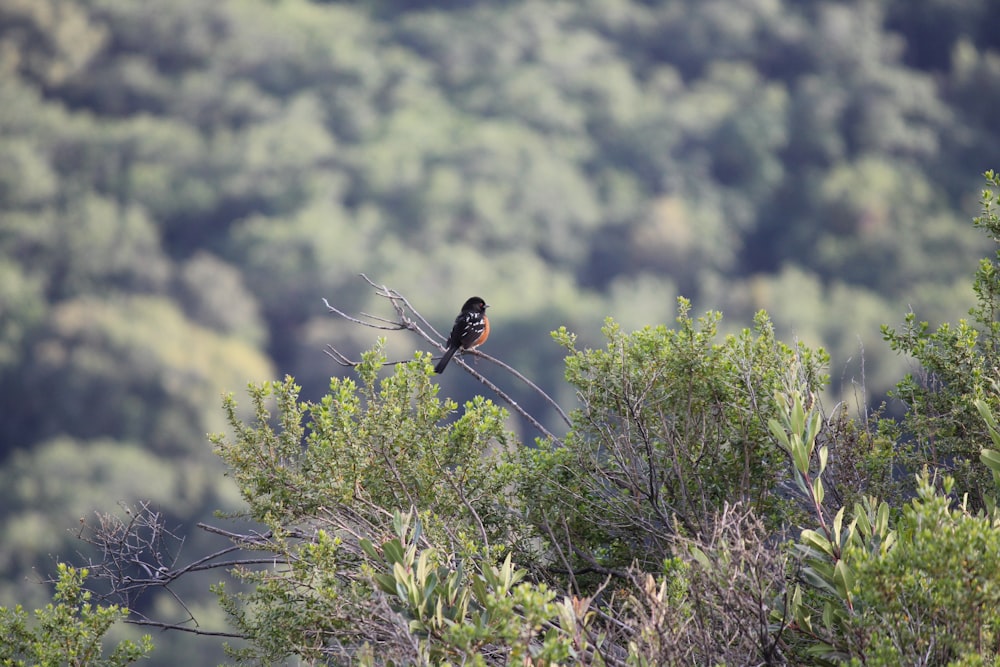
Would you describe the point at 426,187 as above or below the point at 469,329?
above

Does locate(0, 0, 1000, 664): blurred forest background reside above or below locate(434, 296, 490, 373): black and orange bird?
above

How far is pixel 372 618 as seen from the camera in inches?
167

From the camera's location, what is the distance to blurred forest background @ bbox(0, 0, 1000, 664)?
2149 inches

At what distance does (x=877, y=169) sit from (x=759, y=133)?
9207 millimetres

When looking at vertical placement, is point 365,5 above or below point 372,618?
above

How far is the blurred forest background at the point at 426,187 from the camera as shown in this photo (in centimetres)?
5459

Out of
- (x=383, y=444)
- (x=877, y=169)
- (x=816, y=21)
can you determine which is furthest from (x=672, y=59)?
(x=383, y=444)

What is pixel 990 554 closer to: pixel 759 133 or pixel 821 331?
pixel 821 331

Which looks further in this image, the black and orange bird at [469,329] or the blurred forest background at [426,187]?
the blurred forest background at [426,187]

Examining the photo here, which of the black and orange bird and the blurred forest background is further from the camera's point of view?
the blurred forest background

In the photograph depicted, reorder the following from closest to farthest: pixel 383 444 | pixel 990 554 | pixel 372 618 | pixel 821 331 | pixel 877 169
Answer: pixel 990 554
pixel 372 618
pixel 383 444
pixel 821 331
pixel 877 169

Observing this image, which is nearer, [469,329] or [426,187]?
[469,329]

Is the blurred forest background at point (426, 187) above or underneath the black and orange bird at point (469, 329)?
above

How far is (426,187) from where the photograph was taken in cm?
7144
